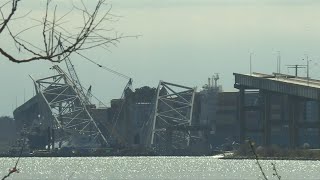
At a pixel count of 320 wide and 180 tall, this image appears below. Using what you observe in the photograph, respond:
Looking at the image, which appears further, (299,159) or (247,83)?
(247,83)

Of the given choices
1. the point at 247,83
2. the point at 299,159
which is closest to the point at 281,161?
the point at 299,159

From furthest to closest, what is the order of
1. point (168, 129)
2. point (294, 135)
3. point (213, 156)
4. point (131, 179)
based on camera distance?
point (168, 129) → point (213, 156) → point (294, 135) → point (131, 179)

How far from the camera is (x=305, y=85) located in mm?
143500

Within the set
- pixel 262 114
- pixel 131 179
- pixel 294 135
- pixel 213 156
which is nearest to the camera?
pixel 131 179

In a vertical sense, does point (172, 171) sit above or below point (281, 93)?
below

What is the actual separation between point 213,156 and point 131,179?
319 ft

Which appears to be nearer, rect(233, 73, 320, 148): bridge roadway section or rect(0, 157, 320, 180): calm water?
rect(0, 157, 320, 180): calm water

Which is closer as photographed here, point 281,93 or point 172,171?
point 172,171

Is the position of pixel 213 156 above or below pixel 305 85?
below

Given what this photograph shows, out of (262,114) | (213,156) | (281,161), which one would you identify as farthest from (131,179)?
(213,156)

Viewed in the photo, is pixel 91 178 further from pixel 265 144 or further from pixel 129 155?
pixel 129 155

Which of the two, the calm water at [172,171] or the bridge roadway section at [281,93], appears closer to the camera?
the calm water at [172,171]

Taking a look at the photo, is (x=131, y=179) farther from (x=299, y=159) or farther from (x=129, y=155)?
(x=129, y=155)

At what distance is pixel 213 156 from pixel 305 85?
43.5m
